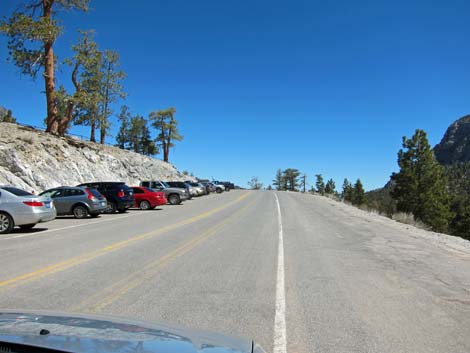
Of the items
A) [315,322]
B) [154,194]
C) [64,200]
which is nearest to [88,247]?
[315,322]

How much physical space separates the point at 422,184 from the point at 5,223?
5260 centimetres

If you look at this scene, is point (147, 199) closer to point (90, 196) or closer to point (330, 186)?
point (90, 196)

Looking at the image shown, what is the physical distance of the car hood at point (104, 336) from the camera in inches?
94.4

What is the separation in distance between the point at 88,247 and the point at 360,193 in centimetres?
9541

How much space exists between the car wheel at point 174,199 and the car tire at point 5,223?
2003cm

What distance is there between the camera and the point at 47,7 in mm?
33781

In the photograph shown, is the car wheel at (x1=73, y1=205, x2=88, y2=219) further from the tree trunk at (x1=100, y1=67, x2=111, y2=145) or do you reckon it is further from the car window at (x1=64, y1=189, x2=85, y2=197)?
the tree trunk at (x1=100, y1=67, x2=111, y2=145)

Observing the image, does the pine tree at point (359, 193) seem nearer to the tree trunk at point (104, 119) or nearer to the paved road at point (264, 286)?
the tree trunk at point (104, 119)

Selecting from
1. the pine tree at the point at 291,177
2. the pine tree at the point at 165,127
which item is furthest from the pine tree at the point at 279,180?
the pine tree at the point at 165,127

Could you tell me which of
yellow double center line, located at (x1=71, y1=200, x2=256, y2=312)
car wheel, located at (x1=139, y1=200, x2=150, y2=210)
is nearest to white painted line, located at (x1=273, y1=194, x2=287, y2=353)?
yellow double center line, located at (x1=71, y1=200, x2=256, y2=312)

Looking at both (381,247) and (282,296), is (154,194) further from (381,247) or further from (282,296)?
(282,296)

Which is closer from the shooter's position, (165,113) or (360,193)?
(165,113)

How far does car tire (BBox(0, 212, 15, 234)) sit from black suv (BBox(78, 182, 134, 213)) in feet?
32.4

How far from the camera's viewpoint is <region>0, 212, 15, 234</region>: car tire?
13.7 meters
